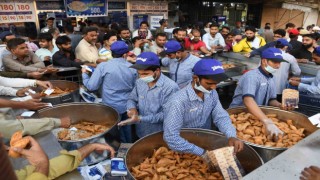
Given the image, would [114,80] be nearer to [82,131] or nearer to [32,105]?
[82,131]

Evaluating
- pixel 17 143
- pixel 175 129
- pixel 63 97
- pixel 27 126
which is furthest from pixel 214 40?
pixel 17 143

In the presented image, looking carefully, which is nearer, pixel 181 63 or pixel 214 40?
pixel 181 63

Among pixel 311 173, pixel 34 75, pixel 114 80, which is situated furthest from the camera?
pixel 34 75

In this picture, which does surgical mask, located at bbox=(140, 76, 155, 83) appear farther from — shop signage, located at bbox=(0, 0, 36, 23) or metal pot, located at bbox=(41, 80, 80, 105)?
shop signage, located at bbox=(0, 0, 36, 23)

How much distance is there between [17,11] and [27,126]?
6.41m

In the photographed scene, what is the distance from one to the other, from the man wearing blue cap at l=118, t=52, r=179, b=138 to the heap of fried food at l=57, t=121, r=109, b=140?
479 millimetres

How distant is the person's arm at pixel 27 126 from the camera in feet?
6.28

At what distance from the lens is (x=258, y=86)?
288 centimetres

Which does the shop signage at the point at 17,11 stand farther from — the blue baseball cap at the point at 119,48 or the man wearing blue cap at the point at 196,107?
the man wearing blue cap at the point at 196,107

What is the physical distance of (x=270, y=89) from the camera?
301 centimetres

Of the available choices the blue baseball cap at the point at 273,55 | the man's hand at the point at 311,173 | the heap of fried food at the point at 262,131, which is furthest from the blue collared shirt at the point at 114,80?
the man's hand at the point at 311,173

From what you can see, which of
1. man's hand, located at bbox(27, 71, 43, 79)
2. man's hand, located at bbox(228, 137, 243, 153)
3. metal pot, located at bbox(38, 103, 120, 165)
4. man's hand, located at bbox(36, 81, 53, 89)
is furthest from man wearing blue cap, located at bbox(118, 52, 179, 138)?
man's hand, located at bbox(27, 71, 43, 79)

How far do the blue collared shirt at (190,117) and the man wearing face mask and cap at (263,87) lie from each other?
536 mm

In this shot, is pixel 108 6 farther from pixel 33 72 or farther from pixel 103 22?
pixel 33 72
